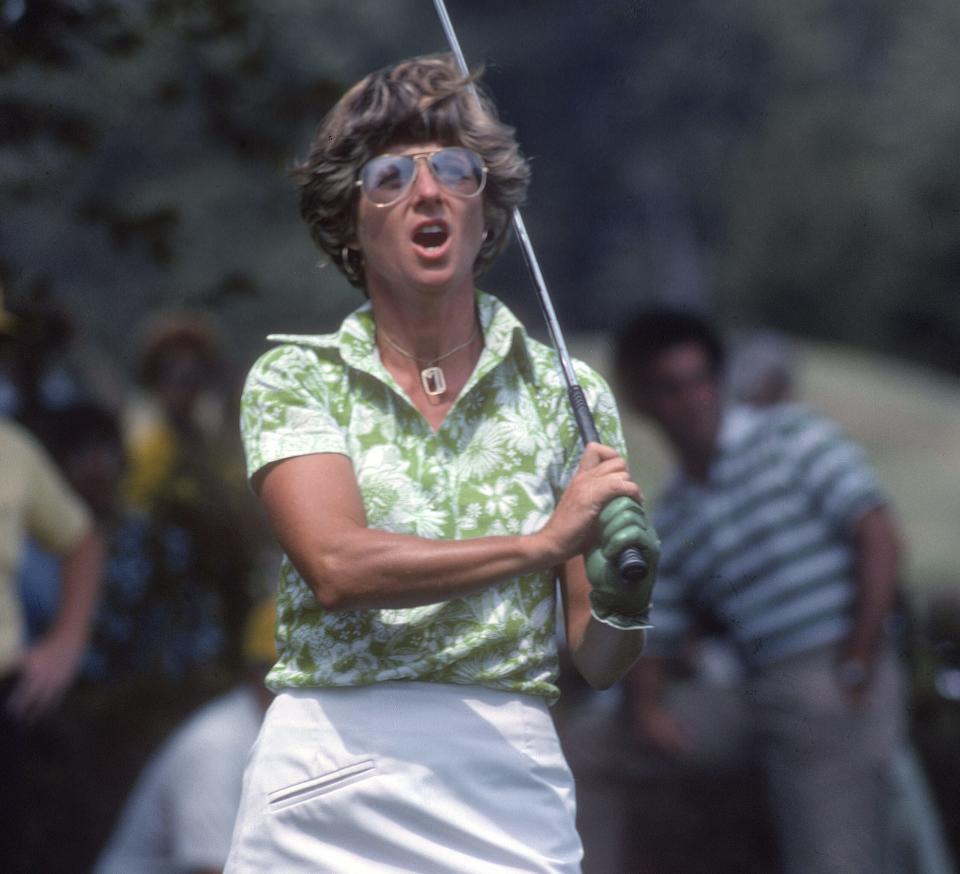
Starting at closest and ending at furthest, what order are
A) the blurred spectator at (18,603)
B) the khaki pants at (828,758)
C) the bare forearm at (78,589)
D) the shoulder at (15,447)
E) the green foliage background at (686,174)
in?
1. the blurred spectator at (18,603)
2. the shoulder at (15,447)
3. the khaki pants at (828,758)
4. the bare forearm at (78,589)
5. the green foliage background at (686,174)

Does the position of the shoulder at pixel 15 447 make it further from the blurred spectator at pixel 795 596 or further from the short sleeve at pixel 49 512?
the blurred spectator at pixel 795 596

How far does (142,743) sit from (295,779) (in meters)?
4.18

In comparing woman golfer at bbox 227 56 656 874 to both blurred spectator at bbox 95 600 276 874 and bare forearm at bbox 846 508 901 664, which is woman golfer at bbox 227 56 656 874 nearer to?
blurred spectator at bbox 95 600 276 874

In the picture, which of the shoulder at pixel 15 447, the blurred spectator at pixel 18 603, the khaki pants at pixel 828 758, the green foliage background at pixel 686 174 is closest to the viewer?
the blurred spectator at pixel 18 603

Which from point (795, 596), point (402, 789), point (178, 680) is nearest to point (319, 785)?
point (402, 789)

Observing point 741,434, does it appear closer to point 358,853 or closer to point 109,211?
point 109,211

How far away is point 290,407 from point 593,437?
42 centimetres

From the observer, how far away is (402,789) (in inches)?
101

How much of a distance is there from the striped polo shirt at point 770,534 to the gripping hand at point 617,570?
2.65 metres

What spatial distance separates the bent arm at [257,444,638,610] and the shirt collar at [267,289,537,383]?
0.23 m

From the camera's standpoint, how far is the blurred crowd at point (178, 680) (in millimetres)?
4996

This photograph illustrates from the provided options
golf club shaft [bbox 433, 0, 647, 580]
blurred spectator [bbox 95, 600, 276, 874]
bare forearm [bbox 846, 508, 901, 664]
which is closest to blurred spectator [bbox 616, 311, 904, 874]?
bare forearm [bbox 846, 508, 901, 664]

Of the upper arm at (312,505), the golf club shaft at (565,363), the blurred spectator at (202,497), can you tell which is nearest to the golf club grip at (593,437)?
the golf club shaft at (565,363)

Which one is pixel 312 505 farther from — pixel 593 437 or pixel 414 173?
pixel 414 173
